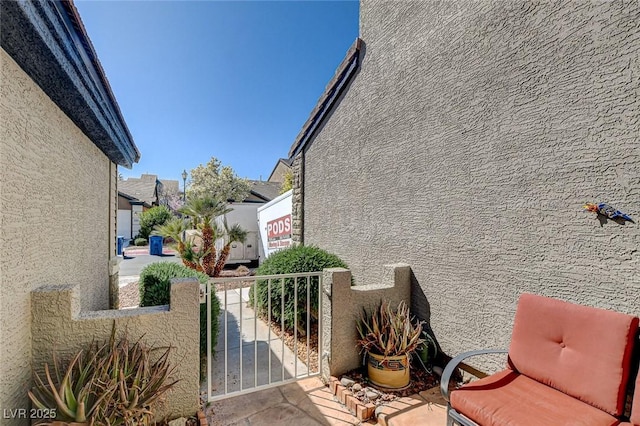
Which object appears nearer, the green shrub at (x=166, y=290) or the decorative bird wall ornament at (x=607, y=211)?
the decorative bird wall ornament at (x=607, y=211)

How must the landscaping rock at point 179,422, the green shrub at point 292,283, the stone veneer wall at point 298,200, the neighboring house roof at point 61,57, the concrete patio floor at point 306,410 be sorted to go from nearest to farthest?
the neighboring house roof at point 61,57 → the landscaping rock at point 179,422 → the concrete patio floor at point 306,410 → the green shrub at point 292,283 → the stone veneer wall at point 298,200

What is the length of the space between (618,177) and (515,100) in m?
1.24

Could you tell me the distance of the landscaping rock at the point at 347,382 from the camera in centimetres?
340

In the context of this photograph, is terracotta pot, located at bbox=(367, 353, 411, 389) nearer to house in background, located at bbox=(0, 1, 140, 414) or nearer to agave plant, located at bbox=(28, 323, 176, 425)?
agave plant, located at bbox=(28, 323, 176, 425)

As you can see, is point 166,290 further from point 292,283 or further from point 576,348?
point 576,348

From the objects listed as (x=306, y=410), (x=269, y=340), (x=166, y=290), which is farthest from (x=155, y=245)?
(x=306, y=410)

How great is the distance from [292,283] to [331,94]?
436cm

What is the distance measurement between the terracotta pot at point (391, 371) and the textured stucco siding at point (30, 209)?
3313 mm

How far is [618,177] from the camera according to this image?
2291 millimetres

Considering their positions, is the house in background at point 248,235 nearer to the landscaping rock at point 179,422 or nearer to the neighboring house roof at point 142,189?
the landscaping rock at point 179,422

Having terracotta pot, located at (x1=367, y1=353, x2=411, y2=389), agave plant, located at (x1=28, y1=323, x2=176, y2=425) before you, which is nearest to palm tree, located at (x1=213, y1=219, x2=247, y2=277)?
agave plant, located at (x1=28, y1=323, x2=176, y2=425)

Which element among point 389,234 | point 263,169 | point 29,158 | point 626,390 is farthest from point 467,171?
point 263,169

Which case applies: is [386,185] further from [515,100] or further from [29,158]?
[29,158]

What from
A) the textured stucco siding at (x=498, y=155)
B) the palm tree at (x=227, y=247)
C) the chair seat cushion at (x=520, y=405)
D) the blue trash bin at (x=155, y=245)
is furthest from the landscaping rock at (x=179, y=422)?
the blue trash bin at (x=155, y=245)
